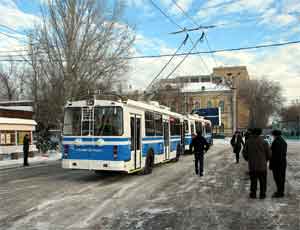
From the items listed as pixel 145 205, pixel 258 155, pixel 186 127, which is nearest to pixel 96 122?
pixel 145 205

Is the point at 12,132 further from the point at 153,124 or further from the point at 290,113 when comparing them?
the point at 290,113

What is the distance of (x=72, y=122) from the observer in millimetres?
12742

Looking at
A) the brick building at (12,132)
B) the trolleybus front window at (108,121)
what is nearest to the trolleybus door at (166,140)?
the trolleybus front window at (108,121)

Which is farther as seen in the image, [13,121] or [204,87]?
[204,87]

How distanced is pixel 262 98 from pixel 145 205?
3395 inches

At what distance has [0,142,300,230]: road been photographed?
6.91m

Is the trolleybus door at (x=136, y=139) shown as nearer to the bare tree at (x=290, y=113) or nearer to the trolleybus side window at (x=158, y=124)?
the trolleybus side window at (x=158, y=124)

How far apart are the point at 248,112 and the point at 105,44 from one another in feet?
249

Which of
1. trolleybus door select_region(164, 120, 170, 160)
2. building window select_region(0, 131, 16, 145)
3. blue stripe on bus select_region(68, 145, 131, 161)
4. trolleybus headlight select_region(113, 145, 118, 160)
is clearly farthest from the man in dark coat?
building window select_region(0, 131, 16, 145)

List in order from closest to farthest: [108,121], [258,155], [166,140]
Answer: [258,155] < [108,121] < [166,140]

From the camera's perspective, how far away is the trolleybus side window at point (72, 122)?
12602 mm

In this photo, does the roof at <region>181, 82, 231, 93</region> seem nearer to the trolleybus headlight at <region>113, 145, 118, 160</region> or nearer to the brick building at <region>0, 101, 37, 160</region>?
the brick building at <region>0, 101, 37, 160</region>

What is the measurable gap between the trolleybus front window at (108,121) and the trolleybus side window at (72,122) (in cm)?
62

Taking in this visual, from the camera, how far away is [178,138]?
21219 millimetres
